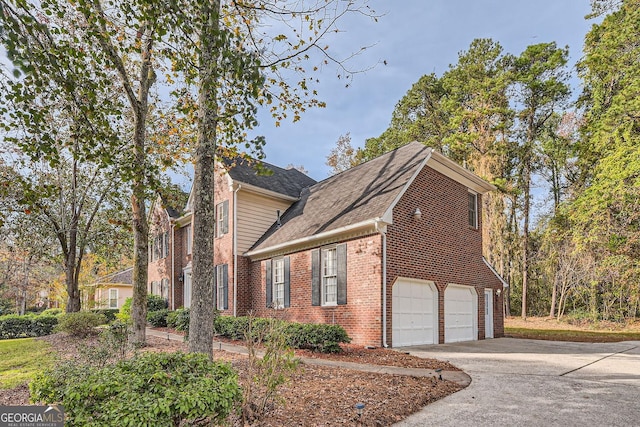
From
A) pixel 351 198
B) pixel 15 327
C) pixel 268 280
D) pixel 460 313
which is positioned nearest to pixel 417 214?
pixel 351 198

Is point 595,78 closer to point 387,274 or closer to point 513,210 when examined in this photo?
point 513,210

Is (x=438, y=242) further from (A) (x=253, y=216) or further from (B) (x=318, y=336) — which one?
(A) (x=253, y=216)

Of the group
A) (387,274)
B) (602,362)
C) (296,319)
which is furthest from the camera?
(296,319)

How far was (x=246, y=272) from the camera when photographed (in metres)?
16.2

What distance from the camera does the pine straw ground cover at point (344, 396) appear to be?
4.60 metres

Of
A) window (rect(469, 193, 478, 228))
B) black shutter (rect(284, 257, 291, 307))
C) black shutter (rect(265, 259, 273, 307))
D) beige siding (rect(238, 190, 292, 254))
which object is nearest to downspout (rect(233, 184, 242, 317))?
beige siding (rect(238, 190, 292, 254))

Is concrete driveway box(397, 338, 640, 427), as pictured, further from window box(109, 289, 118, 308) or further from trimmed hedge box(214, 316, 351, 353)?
window box(109, 289, 118, 308)

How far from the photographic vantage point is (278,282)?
48.2 ft

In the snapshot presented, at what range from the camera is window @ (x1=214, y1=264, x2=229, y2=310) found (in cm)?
1627

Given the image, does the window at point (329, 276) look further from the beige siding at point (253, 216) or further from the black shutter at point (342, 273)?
the beige siding at point (253, 216)

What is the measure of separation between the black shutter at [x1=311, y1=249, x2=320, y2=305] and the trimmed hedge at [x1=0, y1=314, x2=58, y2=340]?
1353cm

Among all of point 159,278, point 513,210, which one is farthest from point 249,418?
point 513,210

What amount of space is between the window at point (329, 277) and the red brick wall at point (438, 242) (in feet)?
6.52

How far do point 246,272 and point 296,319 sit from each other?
12.3ft
